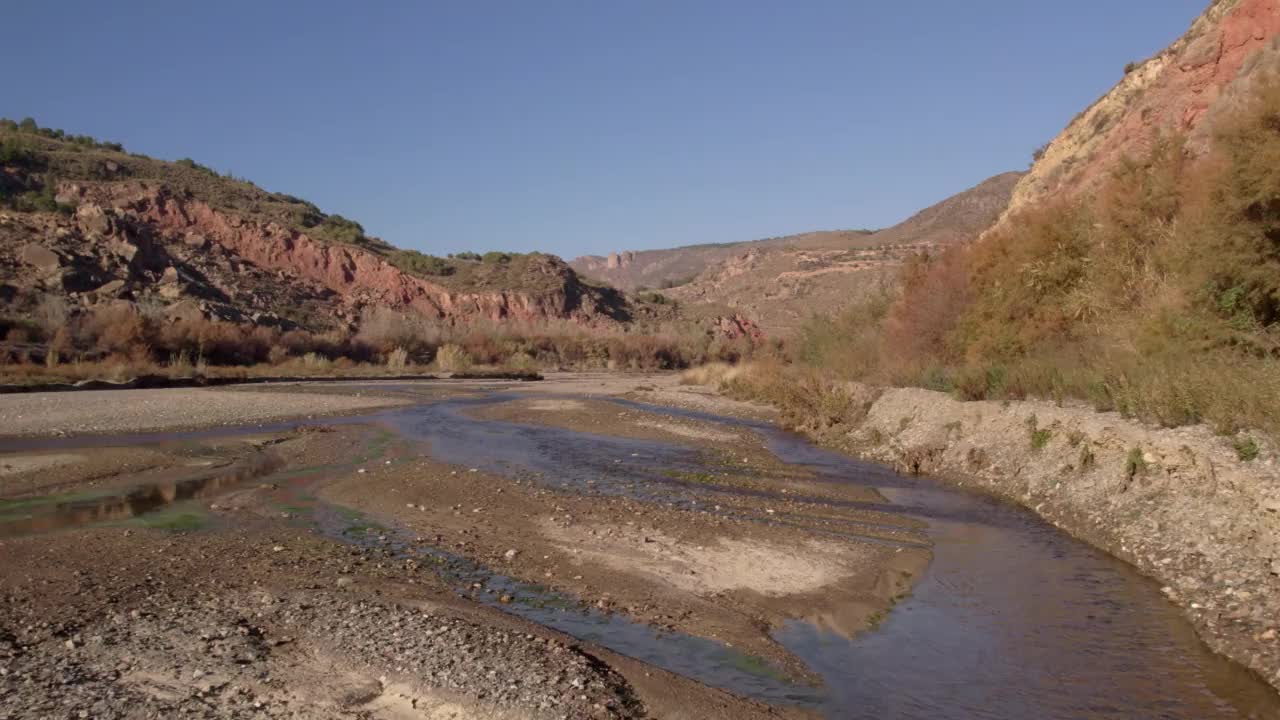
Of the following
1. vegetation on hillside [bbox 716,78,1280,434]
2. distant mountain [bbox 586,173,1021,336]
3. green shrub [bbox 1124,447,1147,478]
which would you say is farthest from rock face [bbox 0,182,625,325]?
green shrub [bbox 1124,447,1147,478]

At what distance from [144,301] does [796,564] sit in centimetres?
5164

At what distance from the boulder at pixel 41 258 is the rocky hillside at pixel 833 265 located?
2330 inches

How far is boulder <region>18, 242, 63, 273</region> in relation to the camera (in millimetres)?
49344

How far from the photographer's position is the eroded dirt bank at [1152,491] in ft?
27.5

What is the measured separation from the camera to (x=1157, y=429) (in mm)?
12625

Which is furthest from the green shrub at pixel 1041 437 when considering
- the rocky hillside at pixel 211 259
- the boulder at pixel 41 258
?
the boulder at pixel 41 258

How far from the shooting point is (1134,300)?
18688mm

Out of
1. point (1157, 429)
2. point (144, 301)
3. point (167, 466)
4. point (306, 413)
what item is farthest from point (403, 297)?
point (1157, 429)

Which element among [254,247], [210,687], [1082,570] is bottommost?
[1082,570]

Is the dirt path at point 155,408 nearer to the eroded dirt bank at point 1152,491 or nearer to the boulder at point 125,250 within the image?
the eroded dirt bank at point 1152,491

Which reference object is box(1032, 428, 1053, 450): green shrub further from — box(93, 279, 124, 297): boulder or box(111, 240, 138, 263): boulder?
box(111, 240, 138, 263): boulder

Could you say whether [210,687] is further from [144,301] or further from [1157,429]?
[144,301]

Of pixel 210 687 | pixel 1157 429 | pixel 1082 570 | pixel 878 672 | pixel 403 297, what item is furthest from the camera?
pixel 403 297

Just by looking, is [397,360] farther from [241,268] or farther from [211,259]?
[211,259]
